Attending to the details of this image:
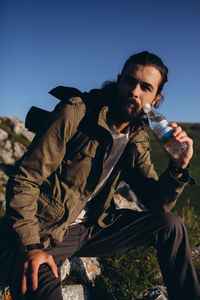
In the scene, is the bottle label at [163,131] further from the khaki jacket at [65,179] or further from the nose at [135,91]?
the nose at [135,91]

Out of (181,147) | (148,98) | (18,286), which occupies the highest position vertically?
(148,98)

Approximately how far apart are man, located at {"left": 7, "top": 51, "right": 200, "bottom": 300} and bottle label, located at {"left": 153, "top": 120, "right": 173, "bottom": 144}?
0.09m

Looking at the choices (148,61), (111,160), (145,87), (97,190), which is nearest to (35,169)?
(97,190)

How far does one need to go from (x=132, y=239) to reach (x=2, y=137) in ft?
39.5

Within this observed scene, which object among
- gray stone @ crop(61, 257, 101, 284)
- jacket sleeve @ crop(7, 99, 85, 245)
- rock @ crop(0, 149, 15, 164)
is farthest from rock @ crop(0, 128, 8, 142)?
jacket sleeve @ crop(7, 99, 85, 245)

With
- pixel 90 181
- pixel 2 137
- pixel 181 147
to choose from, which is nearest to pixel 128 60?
pixel 181 147

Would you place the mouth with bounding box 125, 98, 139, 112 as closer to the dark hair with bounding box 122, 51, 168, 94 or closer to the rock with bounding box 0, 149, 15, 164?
the dark hair with bounding box 122, 51, 168, 94

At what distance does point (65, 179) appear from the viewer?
284 cm

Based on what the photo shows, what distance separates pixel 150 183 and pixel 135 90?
1288 mm

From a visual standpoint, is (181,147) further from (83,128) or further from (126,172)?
(83,128)

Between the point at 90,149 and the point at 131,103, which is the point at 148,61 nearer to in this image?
the point at 131,103

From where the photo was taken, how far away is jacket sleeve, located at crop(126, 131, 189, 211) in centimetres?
329

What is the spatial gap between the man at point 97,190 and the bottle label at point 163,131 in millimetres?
86

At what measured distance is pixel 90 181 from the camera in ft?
→ 10.00
